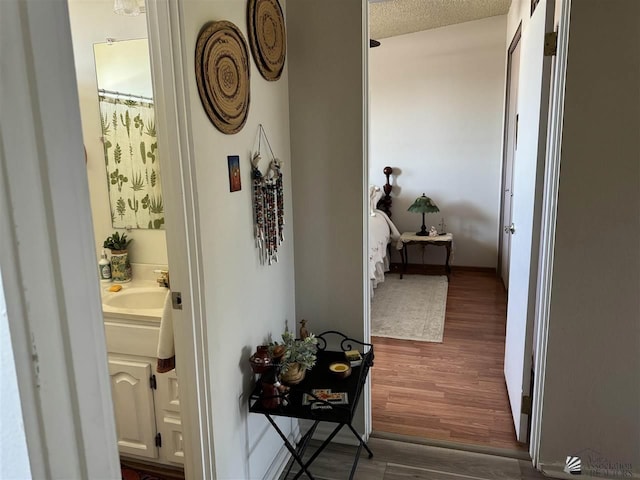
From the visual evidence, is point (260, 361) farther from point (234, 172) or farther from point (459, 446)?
point (459, 446)

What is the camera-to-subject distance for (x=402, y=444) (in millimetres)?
2242

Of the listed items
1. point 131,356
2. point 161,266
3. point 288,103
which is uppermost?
point 288,103

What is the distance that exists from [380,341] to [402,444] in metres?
1.18

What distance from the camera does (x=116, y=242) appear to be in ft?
Result: 7.40

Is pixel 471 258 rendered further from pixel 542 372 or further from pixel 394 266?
pixel 542 372

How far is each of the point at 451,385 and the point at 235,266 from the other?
176 centimetres

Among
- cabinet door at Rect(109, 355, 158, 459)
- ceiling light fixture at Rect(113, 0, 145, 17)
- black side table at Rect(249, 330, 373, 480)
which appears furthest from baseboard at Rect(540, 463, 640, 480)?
ceiling light fixture at Rect(113, 0, 145, 17)

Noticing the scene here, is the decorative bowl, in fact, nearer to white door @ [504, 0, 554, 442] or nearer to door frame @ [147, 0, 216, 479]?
door frame @ [147, 0, 216, 479]

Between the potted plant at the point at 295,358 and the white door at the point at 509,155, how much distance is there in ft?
9.63

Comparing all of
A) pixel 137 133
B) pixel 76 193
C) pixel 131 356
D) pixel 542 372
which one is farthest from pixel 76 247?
pixel 542 372

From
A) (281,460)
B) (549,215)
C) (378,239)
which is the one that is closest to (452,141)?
(378,239)

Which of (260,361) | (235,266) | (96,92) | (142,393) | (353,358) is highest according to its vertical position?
(96,92)

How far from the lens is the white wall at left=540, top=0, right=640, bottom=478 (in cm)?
168

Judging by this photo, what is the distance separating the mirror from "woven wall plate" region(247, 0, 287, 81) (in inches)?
23.6
